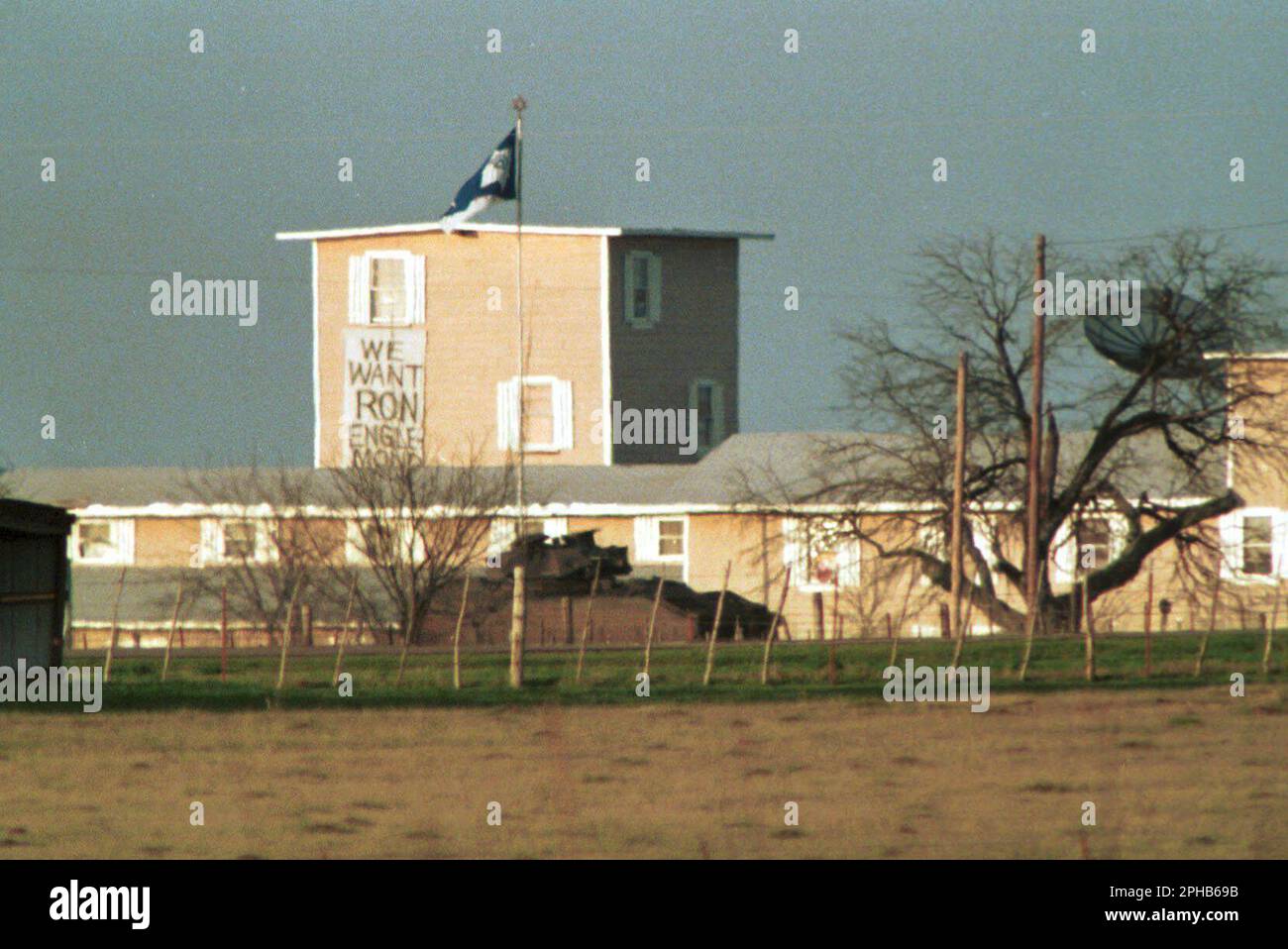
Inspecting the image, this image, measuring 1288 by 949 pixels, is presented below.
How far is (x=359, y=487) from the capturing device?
46.0m

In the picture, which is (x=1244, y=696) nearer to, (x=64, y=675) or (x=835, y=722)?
(x=835, y=722)

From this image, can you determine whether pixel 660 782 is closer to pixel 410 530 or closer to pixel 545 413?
pixel 410 530

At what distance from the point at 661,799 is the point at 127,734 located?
7155 millimetres

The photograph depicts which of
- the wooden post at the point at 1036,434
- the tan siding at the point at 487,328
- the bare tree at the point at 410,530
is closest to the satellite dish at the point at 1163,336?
the wooden post at the point at 1036,434

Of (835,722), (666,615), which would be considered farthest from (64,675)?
(666,615)

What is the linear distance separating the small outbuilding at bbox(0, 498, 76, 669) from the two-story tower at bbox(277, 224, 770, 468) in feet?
69.1

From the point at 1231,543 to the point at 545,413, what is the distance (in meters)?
18.0

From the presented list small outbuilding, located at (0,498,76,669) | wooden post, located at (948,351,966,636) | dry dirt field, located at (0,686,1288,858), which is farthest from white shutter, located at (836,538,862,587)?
dry dirt field, located at (0,686,1288,858)

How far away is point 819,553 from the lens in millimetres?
41969

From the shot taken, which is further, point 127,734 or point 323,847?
point 127,734

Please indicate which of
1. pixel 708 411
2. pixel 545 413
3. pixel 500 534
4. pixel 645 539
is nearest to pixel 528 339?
pixel 545 413

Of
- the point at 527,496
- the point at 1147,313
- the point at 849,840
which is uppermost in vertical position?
the point at 1147,313

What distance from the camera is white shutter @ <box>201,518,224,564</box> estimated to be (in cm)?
4894

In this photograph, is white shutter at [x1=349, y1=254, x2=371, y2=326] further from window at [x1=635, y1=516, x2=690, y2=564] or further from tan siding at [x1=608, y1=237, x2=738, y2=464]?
window at [x1=635, y1=516, x2=690, y2=564]
